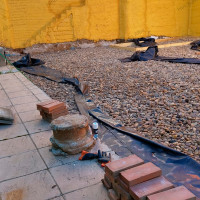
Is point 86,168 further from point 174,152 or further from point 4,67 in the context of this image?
point 4,67

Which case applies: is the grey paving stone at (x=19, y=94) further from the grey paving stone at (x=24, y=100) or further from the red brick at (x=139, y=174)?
the red brick at (x=139, y=174)

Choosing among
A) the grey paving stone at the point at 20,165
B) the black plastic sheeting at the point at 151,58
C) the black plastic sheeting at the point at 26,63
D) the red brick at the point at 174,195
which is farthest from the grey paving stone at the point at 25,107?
the black plastic sheeting at the point at 151,58

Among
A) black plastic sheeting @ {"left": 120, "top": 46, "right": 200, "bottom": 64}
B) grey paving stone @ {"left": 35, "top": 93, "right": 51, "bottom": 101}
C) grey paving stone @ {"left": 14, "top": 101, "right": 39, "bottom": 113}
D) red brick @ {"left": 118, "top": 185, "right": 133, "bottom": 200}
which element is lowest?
red brick @ {"left": 118, "top": 185, "right": 133, "bottom": 200}

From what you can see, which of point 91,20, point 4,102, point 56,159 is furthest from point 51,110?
point 91,20

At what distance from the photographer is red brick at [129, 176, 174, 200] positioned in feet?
5.49

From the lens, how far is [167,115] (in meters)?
3.66

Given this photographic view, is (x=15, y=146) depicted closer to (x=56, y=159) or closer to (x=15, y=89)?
(x=56, y=159)

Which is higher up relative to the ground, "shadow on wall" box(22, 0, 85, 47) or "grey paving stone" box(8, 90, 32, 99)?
"shadow on wall" box(22, 0, 85, 47)

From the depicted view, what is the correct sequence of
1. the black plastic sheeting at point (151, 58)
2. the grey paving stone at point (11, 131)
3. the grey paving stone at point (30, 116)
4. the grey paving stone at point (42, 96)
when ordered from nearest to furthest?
the grey paving stone at point (11, 131) → the grey paving stone at point (30, 116) → the grey paving stone at point (42, 96) → the black plastic sheeting at point (151, 58)

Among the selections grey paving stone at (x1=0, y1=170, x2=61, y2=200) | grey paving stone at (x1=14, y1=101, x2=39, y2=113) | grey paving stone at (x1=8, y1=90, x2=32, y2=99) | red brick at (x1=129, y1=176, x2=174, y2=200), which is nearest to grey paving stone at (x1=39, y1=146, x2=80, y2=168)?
grey paving stone at (x1=0, y1=170, x2=61, y2=200)

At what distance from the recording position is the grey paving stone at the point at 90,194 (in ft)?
6.55

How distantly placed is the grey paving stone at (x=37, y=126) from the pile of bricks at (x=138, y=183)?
1458 millimetres

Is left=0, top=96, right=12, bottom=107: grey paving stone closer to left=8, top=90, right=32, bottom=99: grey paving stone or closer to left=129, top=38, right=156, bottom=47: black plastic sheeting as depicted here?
left=8, top=90, right=32, bottom=99: grey paving stone

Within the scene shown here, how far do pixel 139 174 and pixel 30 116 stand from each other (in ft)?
7.67
